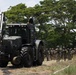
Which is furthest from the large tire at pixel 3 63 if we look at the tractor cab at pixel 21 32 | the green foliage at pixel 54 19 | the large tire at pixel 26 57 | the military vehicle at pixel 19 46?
the green foliage at pixel 54 19

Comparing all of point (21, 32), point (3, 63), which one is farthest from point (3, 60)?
point (21, 32)

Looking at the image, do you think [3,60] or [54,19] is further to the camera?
[54,19]

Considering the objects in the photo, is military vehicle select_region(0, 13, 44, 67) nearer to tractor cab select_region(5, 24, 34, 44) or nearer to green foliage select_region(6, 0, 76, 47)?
tractor cab select_region(5, 24, 34, 44)

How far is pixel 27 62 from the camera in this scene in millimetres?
19672

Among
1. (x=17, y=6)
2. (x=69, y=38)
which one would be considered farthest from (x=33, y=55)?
(x=17, y=6)

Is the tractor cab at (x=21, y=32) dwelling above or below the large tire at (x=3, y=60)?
above

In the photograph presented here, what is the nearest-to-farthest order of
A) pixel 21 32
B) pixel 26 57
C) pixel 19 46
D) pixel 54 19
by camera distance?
pixel 26 57, pixel 19 46, pixel 21 32, pixel 54 19

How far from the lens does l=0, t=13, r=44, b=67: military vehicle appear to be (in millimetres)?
18906

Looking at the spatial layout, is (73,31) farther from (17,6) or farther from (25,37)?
(25,37)

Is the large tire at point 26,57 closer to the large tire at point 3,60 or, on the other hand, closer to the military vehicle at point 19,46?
the military vehicle at point 19,46

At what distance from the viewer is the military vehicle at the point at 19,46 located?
1891 cm

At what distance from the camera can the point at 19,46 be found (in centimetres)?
1975

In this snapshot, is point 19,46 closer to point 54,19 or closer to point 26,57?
point 26,57

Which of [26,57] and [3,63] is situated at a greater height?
[26,57]
